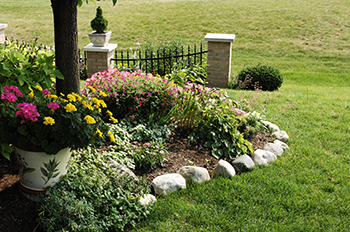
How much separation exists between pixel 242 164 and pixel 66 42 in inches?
104

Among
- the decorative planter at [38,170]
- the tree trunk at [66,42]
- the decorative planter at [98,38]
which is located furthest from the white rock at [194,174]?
the decorative planter at [98,38]

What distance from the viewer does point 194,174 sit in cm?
404

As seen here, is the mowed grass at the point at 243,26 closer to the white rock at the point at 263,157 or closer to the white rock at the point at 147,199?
the white rock at the point at 263,157

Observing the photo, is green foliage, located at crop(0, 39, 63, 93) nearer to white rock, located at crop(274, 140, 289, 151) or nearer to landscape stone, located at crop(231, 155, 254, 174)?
landscape stone, located at crop(231, 155, 254, 174)

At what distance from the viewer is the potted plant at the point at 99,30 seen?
7.77 meters

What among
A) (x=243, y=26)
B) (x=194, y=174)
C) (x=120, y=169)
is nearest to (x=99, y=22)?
(x=120, y=169)

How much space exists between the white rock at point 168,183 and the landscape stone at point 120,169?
0.81 feet

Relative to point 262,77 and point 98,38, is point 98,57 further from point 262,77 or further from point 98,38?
point 262,77

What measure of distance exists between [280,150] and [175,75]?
2096 mm

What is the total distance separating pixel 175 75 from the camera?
5664 mm

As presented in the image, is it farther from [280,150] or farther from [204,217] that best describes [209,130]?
[204,217]

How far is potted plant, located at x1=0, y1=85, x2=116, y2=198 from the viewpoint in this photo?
3.04 m

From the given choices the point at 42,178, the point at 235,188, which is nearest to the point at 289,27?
the point at 235,188

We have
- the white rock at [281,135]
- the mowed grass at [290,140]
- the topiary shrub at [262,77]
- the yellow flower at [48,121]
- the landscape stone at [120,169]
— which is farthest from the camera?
the topiary shrub at [262,77]
